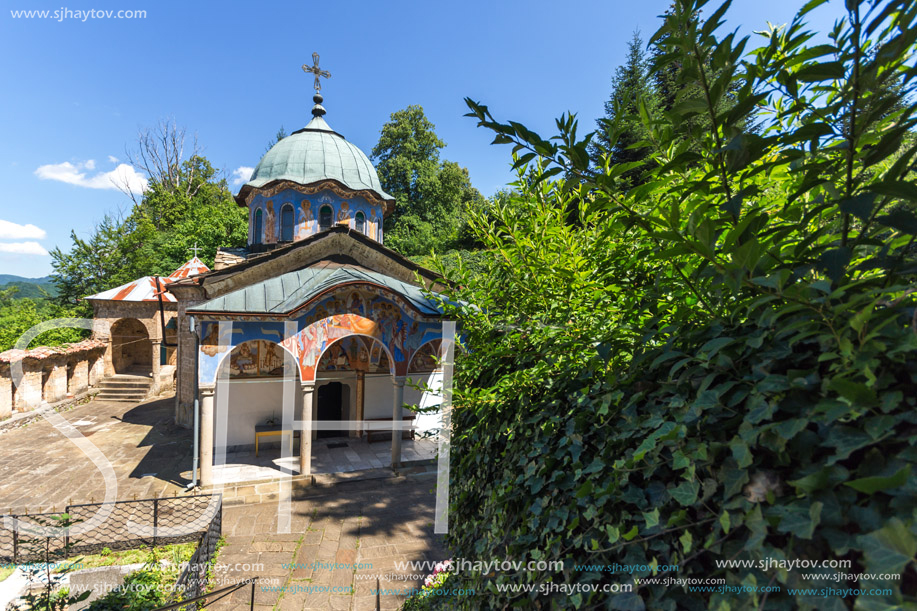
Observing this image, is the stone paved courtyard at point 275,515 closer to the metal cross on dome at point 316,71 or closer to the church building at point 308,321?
the church building at point 308,321

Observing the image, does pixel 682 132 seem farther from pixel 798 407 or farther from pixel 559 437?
pixel 559 437

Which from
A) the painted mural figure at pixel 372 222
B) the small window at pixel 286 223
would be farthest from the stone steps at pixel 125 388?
the painted mural figure at pixel 372 222

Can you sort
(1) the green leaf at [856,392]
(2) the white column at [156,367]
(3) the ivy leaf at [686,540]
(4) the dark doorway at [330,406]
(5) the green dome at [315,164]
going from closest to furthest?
1. (1) the green leaf at [856,392]
2. (3) the ivy leaf at [686,540]
3. (4) the dark doorway at [330,406]
4. (5) the green dome at [315,164]
5. (2) the white column at [156,367]

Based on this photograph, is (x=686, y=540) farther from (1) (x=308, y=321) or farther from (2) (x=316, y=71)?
(2) (x=316, y=71)

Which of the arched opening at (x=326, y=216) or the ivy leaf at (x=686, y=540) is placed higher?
the arched opening at (x=326, y=216)

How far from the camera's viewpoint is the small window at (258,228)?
12959 millimetres

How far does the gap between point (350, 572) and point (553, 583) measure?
17.4 ft

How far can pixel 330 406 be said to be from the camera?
39.2 ft

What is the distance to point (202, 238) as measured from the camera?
79.4ft

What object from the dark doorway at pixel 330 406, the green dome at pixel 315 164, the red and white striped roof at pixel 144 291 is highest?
the green dome at pixel 315 164

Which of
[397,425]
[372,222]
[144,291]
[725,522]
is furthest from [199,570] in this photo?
[144,291]

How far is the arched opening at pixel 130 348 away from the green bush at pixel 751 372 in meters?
21.8

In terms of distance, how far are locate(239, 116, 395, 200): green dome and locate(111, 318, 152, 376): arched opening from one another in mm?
10677

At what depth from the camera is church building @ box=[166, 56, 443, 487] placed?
26.3 ft
